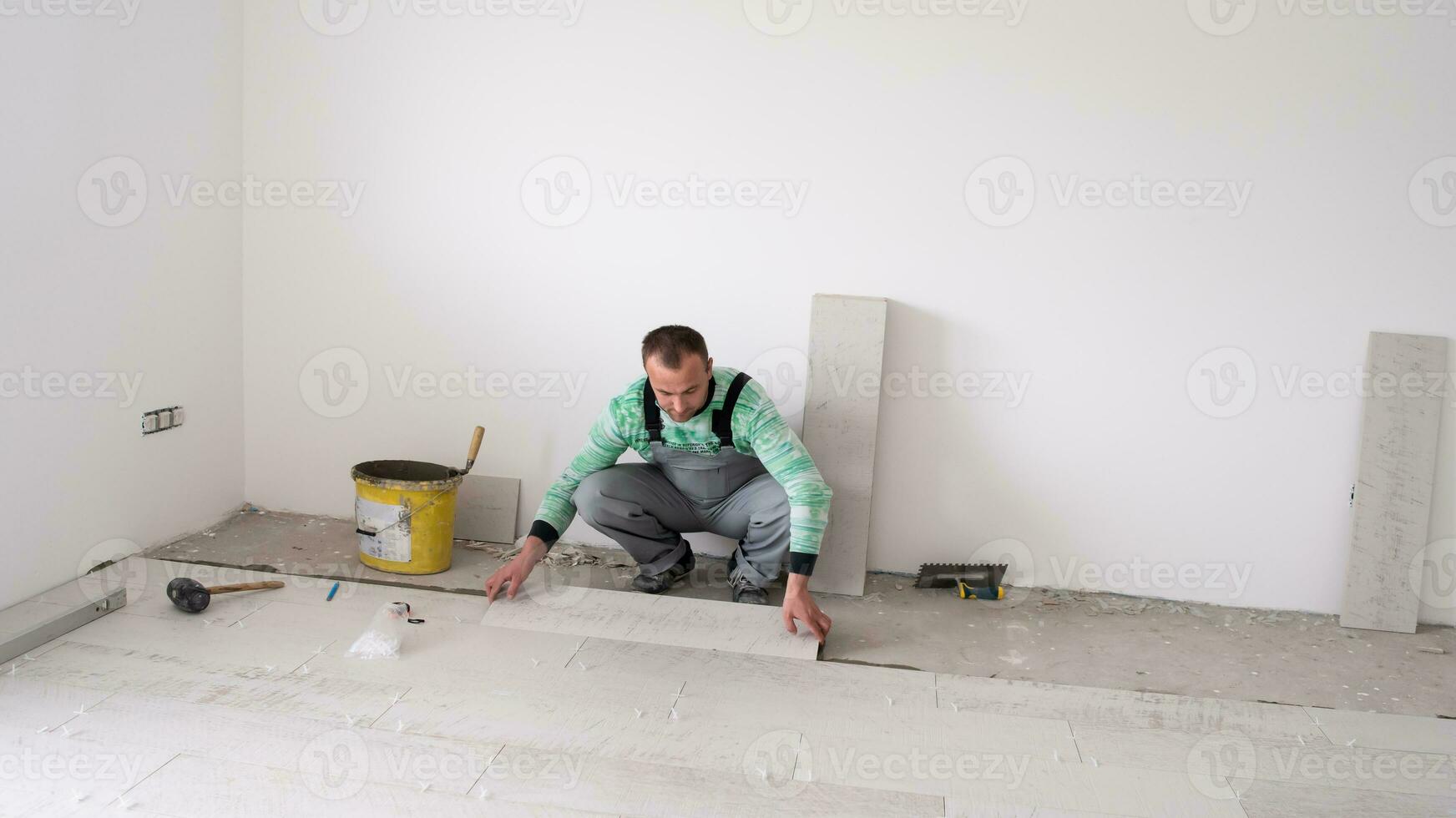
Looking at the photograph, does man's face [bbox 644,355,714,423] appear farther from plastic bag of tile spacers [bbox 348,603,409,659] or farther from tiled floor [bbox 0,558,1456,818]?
plastic bag of tile spacers [bbox 348,603,409,659]

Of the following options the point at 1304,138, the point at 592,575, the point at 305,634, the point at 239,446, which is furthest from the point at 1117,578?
the point at 239,446

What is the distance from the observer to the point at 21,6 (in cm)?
275

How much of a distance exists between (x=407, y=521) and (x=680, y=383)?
3.69 ft

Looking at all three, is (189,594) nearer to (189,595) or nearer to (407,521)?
(189,595)

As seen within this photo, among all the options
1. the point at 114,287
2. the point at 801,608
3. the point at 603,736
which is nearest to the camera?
the point at 603,736

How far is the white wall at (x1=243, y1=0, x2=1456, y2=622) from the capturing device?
3266 millimetres

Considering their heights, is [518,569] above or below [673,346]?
below

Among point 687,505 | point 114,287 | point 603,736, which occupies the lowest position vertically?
point 603,736

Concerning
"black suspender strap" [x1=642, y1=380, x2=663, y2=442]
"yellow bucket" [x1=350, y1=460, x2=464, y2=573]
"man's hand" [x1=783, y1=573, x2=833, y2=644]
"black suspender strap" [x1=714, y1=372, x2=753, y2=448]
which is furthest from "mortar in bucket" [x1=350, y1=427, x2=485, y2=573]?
"man's hand" [x1=783, y1=573, x2=833, y2=644]

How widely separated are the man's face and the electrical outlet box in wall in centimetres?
172

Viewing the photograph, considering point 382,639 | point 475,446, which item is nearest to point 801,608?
point 382,639

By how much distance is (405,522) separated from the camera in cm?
335

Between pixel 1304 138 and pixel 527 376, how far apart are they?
2.64 meters

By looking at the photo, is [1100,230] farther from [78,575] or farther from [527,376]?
[78,575]
